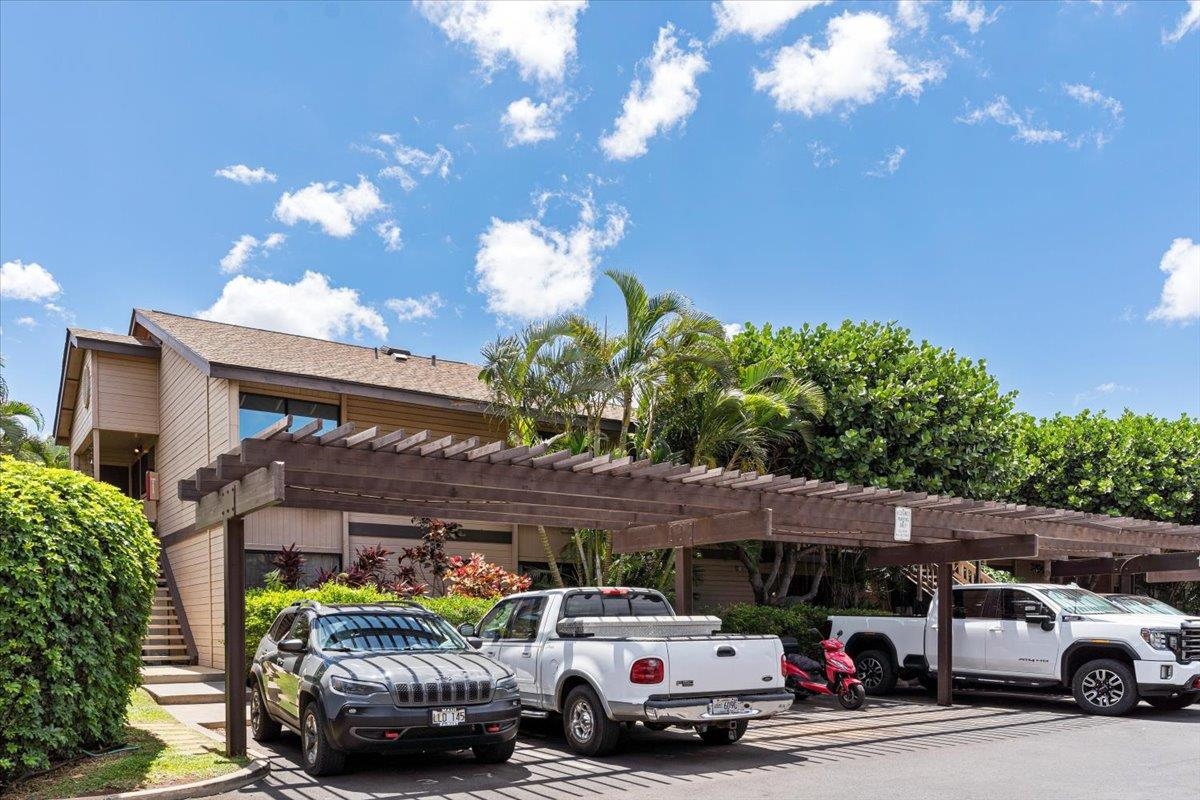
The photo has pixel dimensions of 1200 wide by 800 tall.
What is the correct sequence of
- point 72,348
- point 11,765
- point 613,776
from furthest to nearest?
point 72,348 → point 613,776 → point 11,765

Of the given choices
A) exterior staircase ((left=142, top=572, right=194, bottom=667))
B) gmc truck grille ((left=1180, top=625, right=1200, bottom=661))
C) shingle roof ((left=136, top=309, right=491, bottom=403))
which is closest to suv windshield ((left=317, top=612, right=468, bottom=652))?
shingle roof ((left=136, top=309, right=491, bottom=403))

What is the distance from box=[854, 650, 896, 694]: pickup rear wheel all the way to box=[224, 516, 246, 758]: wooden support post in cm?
1050

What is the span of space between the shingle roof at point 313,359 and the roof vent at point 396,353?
179 mm

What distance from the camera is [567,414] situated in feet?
63.3

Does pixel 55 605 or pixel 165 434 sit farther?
pixel 165 434

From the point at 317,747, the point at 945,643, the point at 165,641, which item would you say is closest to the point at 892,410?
the point at 945,643

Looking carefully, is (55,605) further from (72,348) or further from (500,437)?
(72,348)

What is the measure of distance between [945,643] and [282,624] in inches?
383

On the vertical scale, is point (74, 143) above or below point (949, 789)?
above

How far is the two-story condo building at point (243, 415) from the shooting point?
18.0 meters

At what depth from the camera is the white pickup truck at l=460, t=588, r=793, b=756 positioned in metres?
9.70

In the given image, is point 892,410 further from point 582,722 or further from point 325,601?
point 582,722

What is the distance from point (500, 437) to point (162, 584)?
7562 millimetres

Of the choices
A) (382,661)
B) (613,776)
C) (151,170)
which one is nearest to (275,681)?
(382,661)
